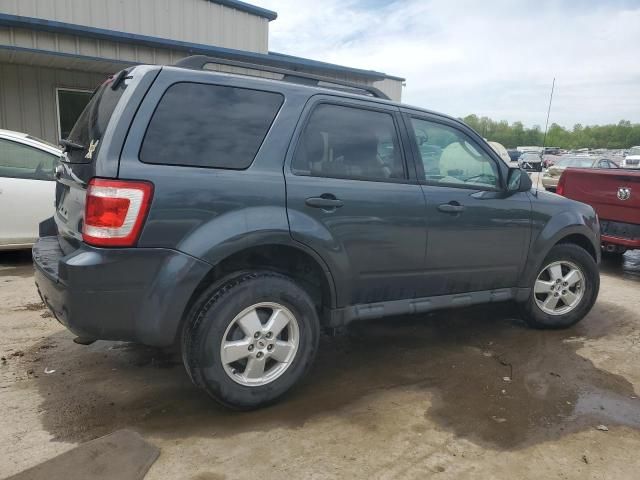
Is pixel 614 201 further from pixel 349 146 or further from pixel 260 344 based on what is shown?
pixel 260 344

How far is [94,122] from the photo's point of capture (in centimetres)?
293

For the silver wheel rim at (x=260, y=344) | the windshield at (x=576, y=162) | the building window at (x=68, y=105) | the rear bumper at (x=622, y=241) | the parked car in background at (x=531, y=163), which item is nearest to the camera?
the silver wheel rim at (x=260, y=344)

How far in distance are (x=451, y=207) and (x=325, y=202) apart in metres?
1.06

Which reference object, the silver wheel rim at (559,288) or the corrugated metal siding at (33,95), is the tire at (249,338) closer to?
the silver wheel rim at (559,288)

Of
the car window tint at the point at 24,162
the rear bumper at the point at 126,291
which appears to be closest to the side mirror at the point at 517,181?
the rear bumper at the point at 126,291

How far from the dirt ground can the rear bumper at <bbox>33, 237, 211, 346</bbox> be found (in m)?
0.57

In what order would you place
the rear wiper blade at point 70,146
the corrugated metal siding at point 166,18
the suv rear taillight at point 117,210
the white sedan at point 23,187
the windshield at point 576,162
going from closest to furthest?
the suv rear taillight at point 117,210, the rear wiper blade at point 70,146, the white sedan at point 23,187, the corrugated metal siding at point 166,18, the windshield at point 576,162

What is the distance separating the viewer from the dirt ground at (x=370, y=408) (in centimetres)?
252

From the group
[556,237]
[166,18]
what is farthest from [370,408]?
[166,18]

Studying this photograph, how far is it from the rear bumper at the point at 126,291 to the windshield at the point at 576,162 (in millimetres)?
19582

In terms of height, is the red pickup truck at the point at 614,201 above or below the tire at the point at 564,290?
above

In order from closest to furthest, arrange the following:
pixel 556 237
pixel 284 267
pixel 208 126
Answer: pixel 208 126 < pixel 284 267 < pixel 556 237

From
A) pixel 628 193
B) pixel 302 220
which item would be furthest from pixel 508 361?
pixel 628 193

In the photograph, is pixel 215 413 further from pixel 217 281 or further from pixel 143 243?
pixel 143 243
